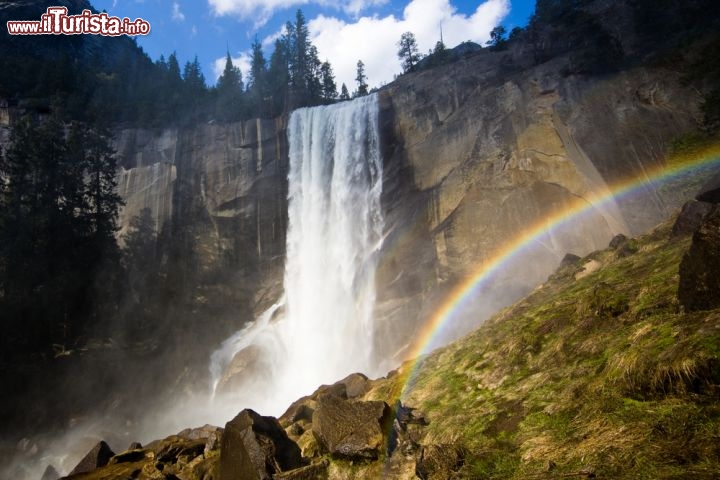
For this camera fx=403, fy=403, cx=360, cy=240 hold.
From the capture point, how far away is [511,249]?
83.3 ft

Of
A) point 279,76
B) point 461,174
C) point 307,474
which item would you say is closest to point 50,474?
point 307,474

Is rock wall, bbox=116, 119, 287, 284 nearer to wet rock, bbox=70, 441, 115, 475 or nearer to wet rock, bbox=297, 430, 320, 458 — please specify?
wet rock, bbox=70, 441, 115, 475

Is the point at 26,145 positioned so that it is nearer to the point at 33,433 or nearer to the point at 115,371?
the point at 115,371

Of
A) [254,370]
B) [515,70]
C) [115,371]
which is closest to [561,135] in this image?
[515,70]

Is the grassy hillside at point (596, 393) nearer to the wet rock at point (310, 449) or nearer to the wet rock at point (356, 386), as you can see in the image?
the wet rock at point (310, 449)

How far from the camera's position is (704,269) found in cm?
522

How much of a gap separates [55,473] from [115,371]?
1239 centimetres

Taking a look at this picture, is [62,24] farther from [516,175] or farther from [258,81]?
[516,175]

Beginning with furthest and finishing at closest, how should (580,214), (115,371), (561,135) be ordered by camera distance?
(115,371)
(561,135)
(580,214)

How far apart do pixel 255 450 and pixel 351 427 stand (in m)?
2.03

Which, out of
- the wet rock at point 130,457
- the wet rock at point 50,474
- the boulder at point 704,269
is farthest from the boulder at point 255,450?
the wet rock at point 50,474

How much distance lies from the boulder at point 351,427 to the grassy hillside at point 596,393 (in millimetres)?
808

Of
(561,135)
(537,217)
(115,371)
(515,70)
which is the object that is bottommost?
(115,371)

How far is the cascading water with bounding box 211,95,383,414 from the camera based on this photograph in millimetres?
27922
